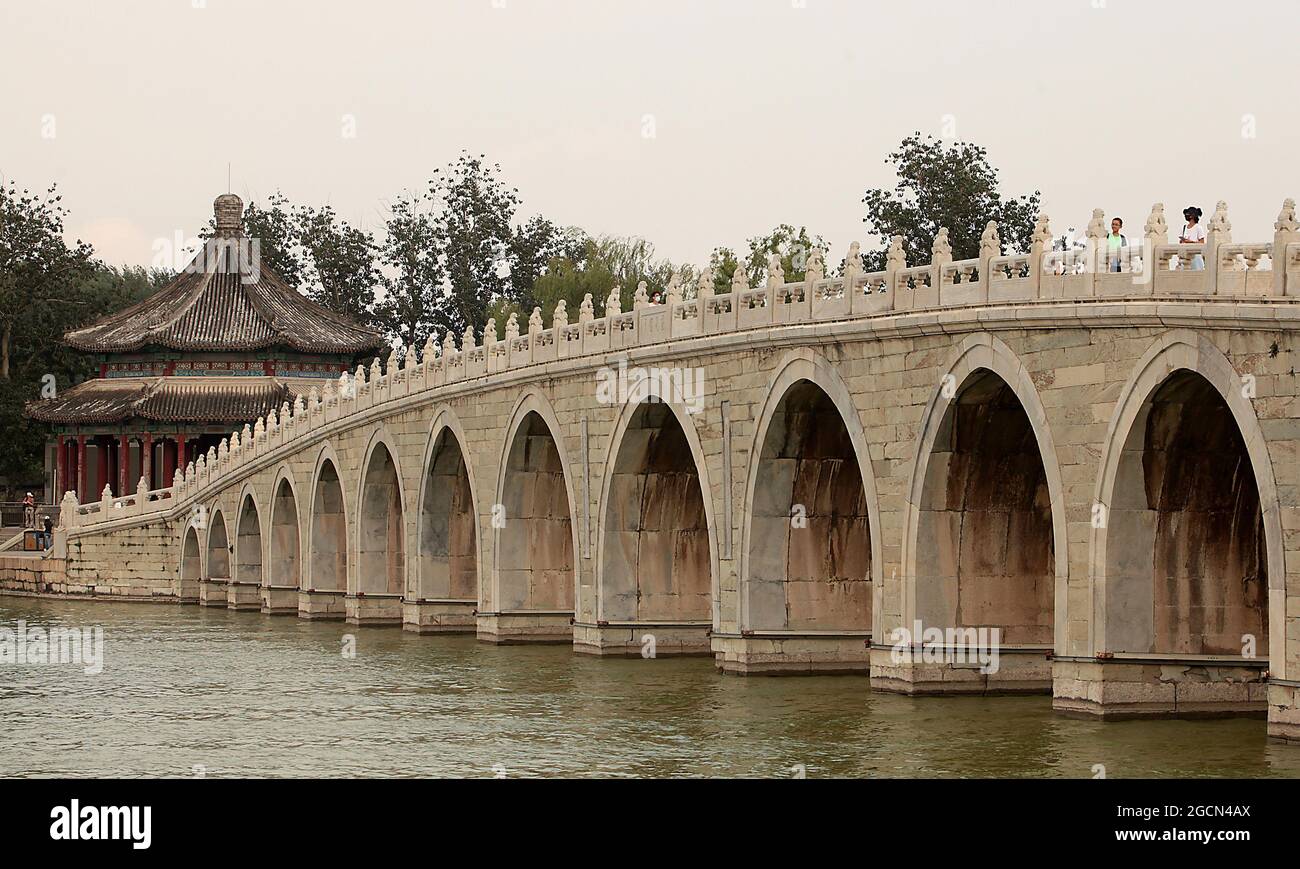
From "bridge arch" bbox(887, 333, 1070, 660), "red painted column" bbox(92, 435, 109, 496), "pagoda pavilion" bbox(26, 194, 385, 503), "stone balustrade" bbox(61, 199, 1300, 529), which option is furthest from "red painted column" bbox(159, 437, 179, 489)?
"bridge arch" bbox(887, 333, 1070, 660)

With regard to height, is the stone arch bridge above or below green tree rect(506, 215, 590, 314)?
below

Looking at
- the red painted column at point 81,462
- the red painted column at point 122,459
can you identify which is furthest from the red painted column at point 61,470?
the red painted column at point 122,459

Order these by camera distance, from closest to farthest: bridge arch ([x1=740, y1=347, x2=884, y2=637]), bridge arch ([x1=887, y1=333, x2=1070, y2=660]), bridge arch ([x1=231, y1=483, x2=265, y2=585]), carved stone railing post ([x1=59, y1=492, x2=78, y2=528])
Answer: bridge arch ([x1=887, y1=333, x2=1070, y2=660]) → bridge arch ([x1=740, y1=347, x2=884, y2=637]) → bridge arch ([x1=231, y1=483, x2=265, y2=585]) → carved stone railing post ([x1=59, y1=492, x2=78, y2=528])

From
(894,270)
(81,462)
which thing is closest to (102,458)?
(81,462)

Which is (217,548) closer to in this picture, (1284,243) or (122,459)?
(122,459)

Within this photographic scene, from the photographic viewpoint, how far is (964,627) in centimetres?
2669

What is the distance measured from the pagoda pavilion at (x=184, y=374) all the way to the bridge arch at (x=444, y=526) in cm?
2700

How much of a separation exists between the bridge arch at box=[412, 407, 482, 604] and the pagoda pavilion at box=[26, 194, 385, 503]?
1063 inches

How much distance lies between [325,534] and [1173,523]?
90.9 ft

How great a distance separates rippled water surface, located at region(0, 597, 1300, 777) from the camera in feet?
71.7

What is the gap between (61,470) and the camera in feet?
231

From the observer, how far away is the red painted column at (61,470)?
6981cm

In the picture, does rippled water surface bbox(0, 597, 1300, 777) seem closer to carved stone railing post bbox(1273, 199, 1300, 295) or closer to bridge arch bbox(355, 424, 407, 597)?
carved stone railing post bbox(1273, 199, 1300, 295)
